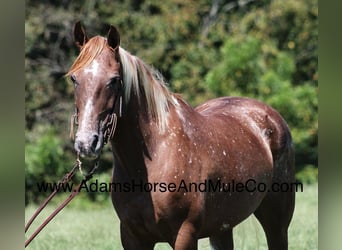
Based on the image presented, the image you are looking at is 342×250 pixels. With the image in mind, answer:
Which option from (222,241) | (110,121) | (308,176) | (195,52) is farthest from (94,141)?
(195,52)

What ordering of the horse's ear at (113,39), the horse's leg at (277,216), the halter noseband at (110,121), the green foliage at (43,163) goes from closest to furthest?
the halter noseband at (110,121) < the horse's ear at (113,39) < the horse's leg at (277,216) < the green foliage at (43,163)

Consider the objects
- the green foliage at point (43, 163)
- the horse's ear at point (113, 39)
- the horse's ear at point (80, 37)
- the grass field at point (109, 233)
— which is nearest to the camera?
the horse's ear at point (113, 39)

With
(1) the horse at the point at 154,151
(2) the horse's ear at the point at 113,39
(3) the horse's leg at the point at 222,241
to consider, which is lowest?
(3) the horse's leg at the point at 222,241

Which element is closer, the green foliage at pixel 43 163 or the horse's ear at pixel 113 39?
the horse's ear at pixel 113 39

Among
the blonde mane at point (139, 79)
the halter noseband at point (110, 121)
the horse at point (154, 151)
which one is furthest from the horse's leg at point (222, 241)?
the halter noseband at point (110, 121)

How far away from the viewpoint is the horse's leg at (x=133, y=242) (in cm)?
334

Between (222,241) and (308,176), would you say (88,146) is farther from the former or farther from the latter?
(308,176)

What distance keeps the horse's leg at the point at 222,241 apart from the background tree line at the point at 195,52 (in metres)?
6.91

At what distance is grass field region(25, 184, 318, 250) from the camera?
492 cm

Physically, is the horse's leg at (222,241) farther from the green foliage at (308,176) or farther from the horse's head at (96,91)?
the green foliage at (308,176)

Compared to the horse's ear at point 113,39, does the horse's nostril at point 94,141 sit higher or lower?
lower

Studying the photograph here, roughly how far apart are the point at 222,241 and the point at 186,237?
1.34 meters
